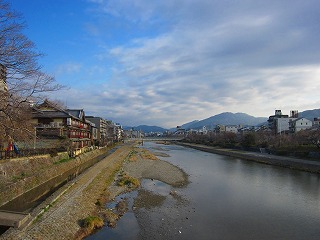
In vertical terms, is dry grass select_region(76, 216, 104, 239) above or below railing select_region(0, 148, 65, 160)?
below

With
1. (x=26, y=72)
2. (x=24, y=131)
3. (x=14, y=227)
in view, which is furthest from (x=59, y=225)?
(x=26, y=72)

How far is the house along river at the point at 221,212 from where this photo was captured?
36.8ft

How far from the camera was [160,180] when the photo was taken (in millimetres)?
23328

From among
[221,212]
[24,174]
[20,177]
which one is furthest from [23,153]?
[221,212]

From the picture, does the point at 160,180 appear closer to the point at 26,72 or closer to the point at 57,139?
the point at 26,72

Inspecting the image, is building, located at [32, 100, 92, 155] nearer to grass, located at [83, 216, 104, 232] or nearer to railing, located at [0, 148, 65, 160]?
railing, located at [0, 148, 65, 160]

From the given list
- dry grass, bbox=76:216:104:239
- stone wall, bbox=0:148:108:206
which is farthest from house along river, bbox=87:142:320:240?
stone wall, bbox=0:148:108:206

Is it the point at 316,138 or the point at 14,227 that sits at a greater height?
the point at 316,138

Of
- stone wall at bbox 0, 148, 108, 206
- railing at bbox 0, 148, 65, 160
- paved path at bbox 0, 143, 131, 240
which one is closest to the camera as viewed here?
paved path at bbox 0, 143, 131, 240

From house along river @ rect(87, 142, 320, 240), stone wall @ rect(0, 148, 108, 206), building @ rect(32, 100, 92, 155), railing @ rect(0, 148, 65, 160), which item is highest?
building @ rect(32, 100, 92, 155)

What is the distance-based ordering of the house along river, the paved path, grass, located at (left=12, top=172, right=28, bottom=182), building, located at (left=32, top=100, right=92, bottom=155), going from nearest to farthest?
1. the paved path
2. the house along river
3. grass, located at (left=12, top=172, right=28, bottom=182)
4. building, located at (left=32, top=100, right=92, bottom=155)

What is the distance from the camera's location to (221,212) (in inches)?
555

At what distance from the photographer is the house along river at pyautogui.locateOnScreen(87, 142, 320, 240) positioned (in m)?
11.2

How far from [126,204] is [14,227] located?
20.8 feet
